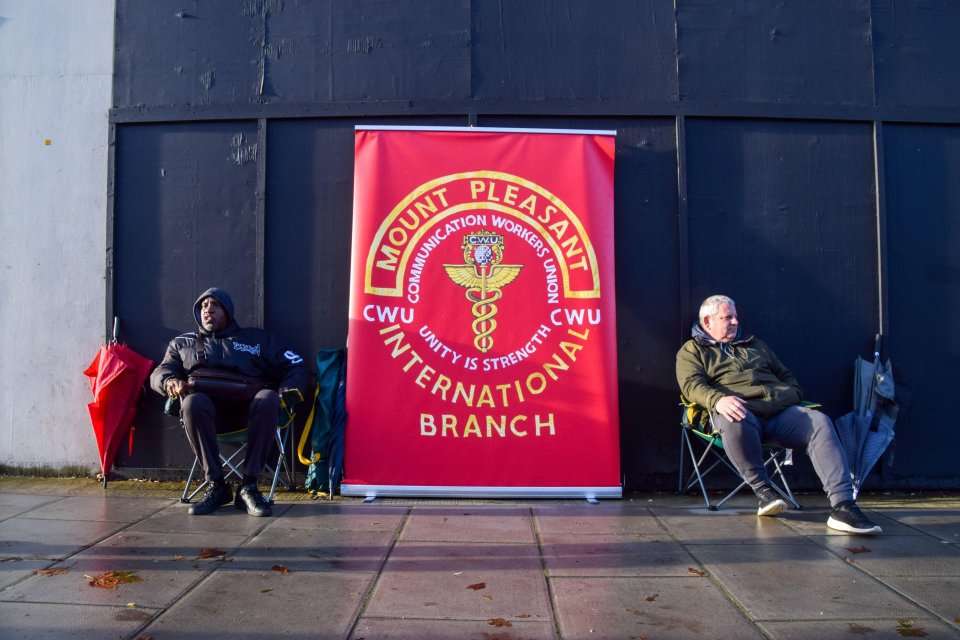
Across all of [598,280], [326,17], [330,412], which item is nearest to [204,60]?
[326,17]

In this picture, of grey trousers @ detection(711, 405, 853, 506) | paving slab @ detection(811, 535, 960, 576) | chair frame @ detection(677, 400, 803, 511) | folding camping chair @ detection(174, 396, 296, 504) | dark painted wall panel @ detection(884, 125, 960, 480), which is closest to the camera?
paving slab @ detection(811, 535, 960, 576)

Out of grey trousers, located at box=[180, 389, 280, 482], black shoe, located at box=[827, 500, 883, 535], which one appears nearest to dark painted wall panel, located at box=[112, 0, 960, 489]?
grey trousers, located at box=[180, 389, 280, 482]

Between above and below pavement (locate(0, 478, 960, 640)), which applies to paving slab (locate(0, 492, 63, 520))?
above

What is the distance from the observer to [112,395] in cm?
520

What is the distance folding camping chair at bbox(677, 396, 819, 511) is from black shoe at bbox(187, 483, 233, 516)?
296 cm

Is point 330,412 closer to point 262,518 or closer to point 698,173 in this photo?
point 262,518

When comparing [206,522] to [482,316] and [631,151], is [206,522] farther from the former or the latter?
[631,151]

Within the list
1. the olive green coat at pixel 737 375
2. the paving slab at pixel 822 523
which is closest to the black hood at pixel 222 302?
the olive green coat at pixel 737 375

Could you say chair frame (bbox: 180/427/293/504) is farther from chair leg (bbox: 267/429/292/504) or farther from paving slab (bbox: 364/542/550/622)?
paving slab (bbox: 364/542/550/622)

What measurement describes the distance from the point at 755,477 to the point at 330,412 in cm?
272

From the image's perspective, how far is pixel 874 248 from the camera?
17.6ft

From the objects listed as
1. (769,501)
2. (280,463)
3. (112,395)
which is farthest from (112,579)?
(769,501)

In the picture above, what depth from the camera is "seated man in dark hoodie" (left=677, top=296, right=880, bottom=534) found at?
426cm

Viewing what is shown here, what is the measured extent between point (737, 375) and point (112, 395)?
422cm
